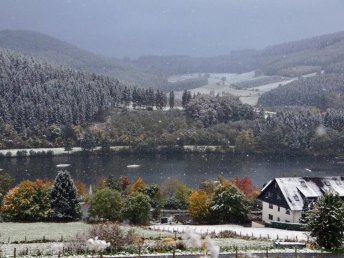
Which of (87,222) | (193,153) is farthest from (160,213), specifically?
(193,153)

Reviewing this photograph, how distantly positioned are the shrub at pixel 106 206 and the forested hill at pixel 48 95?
91.3 meters

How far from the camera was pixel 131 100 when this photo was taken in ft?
526

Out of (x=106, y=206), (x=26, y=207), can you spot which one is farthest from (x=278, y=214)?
(x=26, y=207)

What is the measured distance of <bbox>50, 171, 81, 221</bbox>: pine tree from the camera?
47312 millimetres

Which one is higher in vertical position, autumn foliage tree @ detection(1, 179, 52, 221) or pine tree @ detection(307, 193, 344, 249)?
pine tree @ detection(307, 193, 344, 249)

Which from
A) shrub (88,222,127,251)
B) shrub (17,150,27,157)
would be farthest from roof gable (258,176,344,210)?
shrub (17,150,27,157)

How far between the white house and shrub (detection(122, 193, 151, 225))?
1067 centimetres

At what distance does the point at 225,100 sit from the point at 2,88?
6151 centimetres

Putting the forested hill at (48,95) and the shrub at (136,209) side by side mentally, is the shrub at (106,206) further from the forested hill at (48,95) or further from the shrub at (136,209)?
the forested hill at (48,95)

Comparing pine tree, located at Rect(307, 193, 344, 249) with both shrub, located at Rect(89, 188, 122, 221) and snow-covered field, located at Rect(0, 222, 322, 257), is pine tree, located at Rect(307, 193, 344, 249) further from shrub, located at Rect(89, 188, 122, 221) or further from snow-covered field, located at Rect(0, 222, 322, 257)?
shrub, located at Rect(89, 188, 122, 221)

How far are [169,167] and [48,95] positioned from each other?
60.3 meters

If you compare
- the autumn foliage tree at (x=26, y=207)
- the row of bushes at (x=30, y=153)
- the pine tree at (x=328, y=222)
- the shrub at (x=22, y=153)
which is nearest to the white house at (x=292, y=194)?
the pine tree at (x=328, y=222)

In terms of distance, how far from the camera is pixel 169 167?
104000mm

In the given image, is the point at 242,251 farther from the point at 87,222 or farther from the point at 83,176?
the point at 83,176
